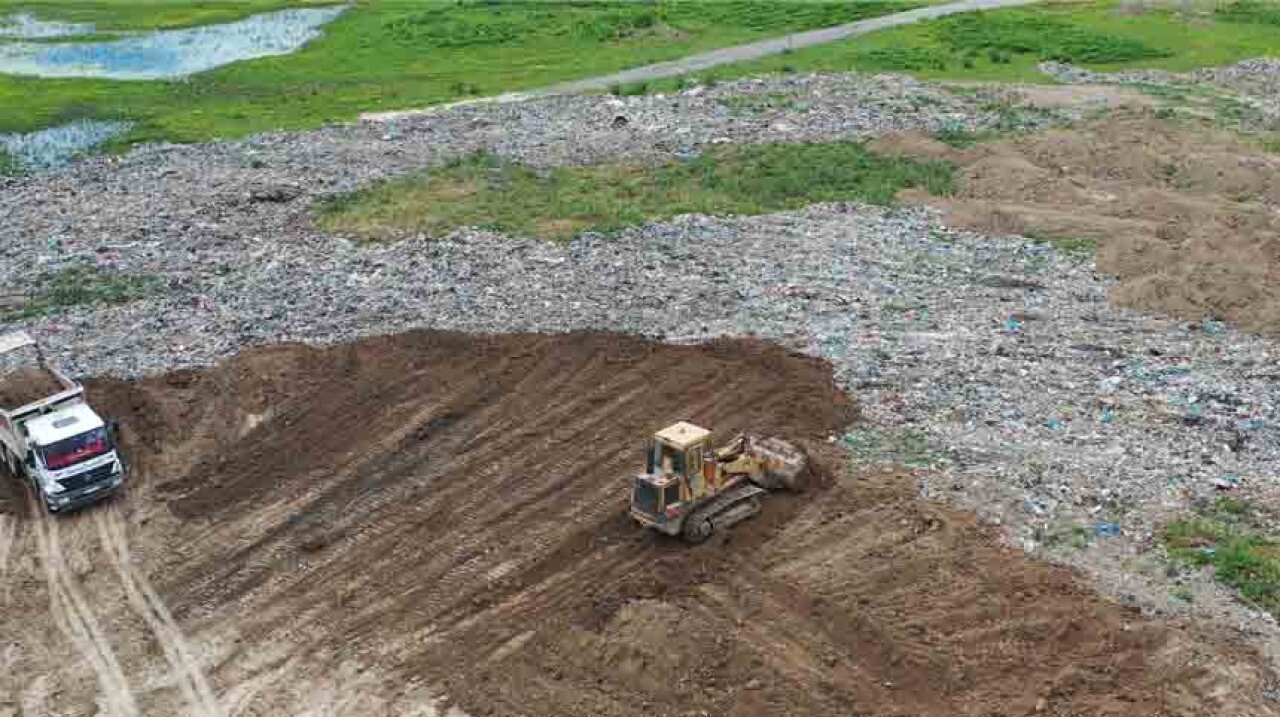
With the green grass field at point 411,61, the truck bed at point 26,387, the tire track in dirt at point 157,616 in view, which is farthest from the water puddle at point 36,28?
the tire track in dirt at point 157,616

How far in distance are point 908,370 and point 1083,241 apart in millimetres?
10077

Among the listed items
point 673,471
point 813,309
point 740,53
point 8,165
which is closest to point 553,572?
point 673,471

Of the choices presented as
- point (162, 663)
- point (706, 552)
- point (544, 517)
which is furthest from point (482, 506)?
point (162, 663)

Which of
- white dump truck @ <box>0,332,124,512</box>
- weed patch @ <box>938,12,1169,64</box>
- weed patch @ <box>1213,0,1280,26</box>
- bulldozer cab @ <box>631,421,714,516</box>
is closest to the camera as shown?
bulldozer cab @ <box>631,421,714,516</box>

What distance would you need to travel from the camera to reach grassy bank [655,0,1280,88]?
54.3 metres

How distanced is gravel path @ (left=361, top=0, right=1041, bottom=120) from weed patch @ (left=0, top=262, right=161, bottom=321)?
1841 cm

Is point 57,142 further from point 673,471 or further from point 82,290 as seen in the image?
point 673,471

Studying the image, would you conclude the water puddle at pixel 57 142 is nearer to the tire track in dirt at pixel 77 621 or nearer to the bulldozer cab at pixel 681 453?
the tire track in dirt at pixel 77 621

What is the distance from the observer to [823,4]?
67.4 metres

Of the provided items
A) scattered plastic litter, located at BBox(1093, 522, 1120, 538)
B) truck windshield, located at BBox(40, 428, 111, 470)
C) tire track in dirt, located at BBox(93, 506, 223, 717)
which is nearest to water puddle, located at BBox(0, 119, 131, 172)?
truck windshield, located at BBox(40, 428, 111, 470)

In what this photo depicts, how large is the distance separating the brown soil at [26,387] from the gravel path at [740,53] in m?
26.2

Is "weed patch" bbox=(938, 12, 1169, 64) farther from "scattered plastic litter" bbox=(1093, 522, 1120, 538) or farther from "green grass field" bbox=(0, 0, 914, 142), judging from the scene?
"scattered plastic litter" bbox=(1093, 522, 1120, 538)

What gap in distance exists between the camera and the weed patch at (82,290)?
104 feet

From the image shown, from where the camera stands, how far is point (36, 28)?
74125 millimetres
